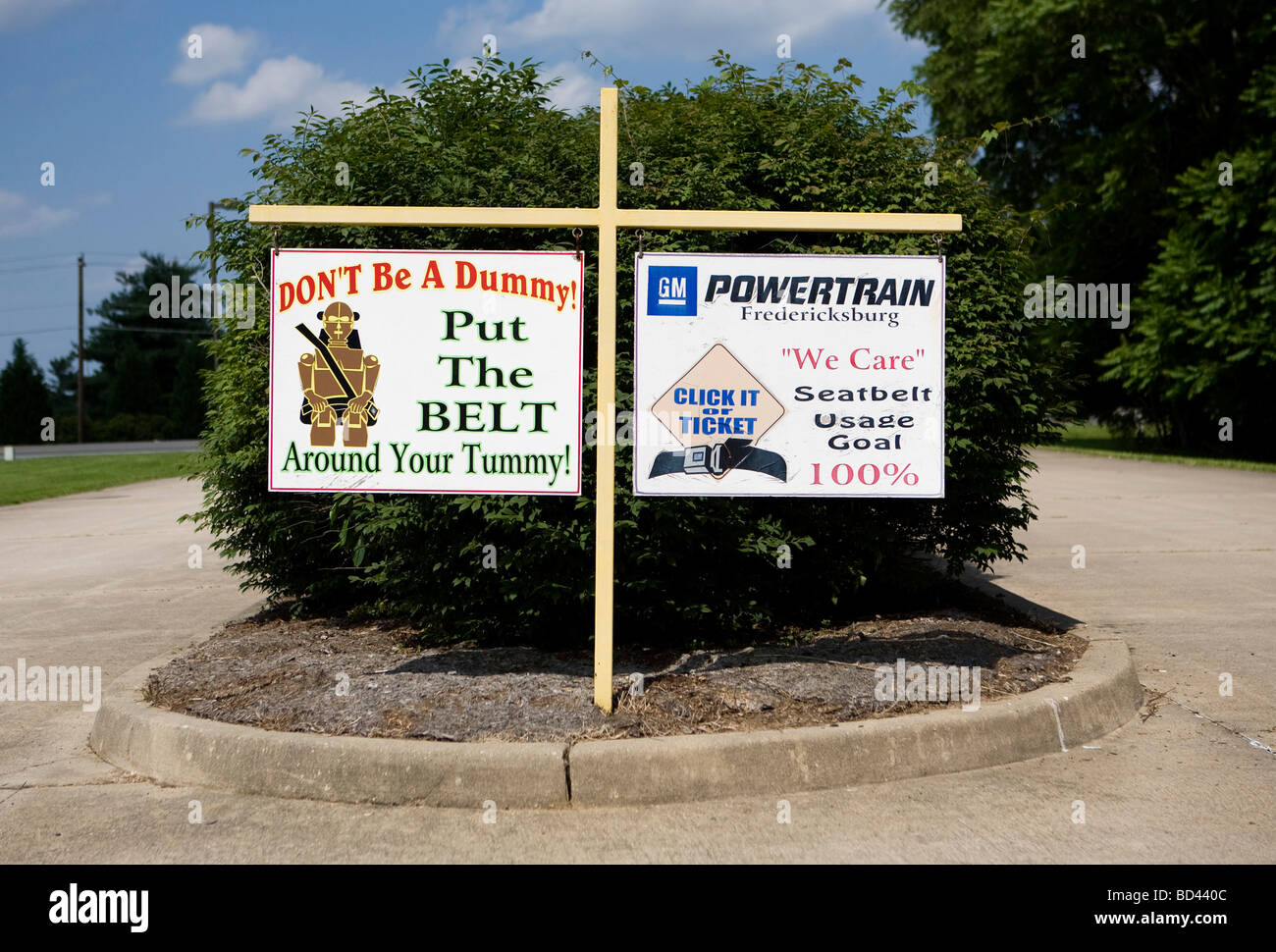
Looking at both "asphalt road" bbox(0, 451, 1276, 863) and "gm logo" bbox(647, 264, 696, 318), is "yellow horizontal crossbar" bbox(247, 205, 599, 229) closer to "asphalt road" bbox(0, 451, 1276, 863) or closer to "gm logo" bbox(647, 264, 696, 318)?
"gm logo" bbox(647, 264, 696, 318)

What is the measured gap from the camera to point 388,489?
16.8ft

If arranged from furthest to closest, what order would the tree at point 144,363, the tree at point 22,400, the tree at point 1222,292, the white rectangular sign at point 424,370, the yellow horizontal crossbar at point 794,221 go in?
the tree at point 144,363
the tree at point 22,400
the tree at point 1222,292
the white rectangular sign at point 424,370
the yellow horizontal crossbar at point 794,221

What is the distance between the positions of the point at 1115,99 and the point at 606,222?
81.2 feet

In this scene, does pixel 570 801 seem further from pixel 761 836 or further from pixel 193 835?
pixel 193 835

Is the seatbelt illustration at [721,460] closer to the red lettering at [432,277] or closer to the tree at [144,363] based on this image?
the red lettering at [432,277]

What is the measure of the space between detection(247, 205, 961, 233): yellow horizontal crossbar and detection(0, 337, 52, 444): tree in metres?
50.6

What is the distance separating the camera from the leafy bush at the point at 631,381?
571 cm

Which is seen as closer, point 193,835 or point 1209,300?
point 193,835

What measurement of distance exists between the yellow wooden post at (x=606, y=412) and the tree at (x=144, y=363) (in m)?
46.8

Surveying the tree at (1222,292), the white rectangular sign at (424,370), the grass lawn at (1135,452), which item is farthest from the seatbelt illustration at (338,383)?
the tree at (1222,292)

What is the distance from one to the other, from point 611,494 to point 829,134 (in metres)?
3.09

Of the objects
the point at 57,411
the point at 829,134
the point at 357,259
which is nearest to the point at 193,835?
the point at 357,259

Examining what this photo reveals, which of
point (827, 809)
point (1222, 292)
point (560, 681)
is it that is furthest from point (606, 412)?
point (1222, 292)

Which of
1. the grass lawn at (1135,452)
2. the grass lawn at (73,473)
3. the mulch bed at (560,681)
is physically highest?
the grass lawn at (1135,452)
